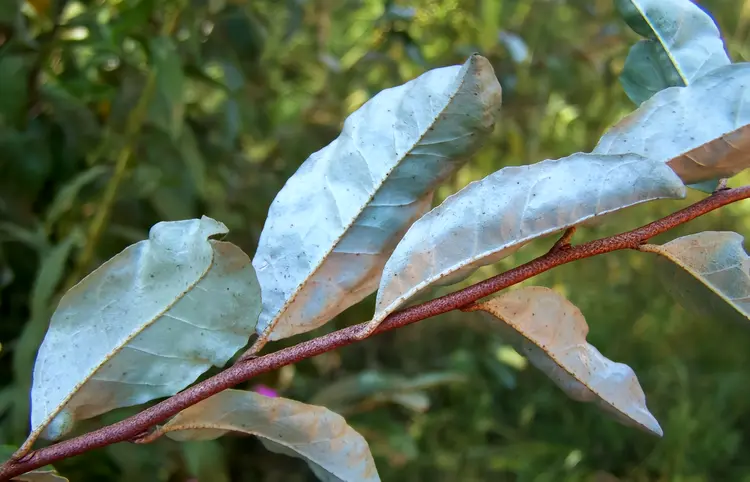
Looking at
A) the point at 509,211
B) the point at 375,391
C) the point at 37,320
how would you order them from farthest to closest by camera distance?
the point at 375,391 → the point at 37,320 → the point at 509,211

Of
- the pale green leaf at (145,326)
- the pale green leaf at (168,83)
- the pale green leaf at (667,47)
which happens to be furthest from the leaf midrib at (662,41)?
the pale green leaf at (168,83)

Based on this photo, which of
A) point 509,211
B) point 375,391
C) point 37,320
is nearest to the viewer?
point 509,211

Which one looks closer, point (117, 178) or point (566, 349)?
point (566, 349)

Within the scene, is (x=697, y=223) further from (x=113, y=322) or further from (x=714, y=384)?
(x=113, y=322)

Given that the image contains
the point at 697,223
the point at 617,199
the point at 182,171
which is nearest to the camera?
the point at 617,199

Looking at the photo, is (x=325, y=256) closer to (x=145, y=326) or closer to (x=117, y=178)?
(x=145, y=326)

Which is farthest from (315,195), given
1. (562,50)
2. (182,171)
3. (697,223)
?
(697,223)

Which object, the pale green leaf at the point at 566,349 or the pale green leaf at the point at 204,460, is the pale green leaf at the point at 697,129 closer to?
the pale green leaf at the point at 566,349

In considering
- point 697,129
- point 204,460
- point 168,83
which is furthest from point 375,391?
point 697,129
